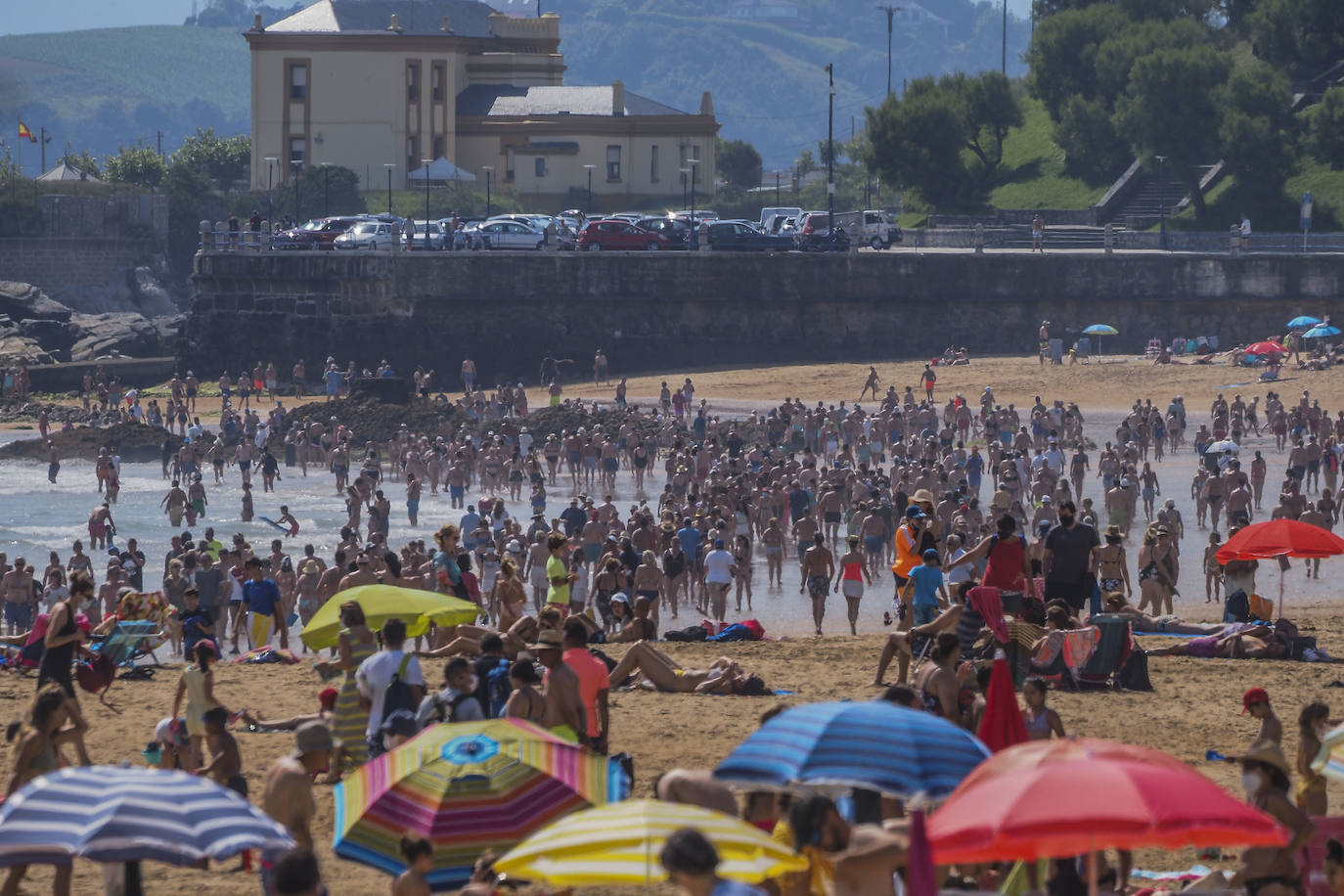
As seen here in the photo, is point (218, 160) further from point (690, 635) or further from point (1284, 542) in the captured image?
point (1284, 542)

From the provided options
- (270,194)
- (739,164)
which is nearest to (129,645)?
(270,194)

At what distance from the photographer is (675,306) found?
39750mm

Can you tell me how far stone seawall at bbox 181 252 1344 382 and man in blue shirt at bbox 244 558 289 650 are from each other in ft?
84.2

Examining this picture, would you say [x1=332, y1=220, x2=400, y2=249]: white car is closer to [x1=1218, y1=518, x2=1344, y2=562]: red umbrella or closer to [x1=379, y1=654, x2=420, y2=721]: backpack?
[x1=1218, y1=518, x2=1344, y2=562]: red umbrella

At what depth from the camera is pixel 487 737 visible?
679 centimetres

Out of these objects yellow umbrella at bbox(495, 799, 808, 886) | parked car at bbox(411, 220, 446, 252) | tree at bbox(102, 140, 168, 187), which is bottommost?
yellow umbrella at bbox(495, 799, 808, 886)

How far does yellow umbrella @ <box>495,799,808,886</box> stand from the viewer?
18.1 ft

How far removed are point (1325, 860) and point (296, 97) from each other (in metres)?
54.8

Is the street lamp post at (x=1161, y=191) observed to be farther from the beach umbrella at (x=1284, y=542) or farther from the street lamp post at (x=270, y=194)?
the beach umbrella at (x=1284, y=542)

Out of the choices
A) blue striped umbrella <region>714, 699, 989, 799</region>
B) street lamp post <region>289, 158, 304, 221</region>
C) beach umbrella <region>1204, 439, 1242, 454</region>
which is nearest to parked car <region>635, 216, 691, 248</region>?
street lamp post <region>289, 158, 304, 221</region>

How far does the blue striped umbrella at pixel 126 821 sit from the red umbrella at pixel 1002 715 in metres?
3.41

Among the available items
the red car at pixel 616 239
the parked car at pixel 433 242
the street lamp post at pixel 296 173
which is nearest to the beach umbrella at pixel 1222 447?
the red car at pixel 616 239

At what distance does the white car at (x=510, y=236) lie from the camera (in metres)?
40.6

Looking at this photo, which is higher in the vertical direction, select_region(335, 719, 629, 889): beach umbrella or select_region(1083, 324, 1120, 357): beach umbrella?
select_region(1083, 324, 1120, 357): beach umbrella
